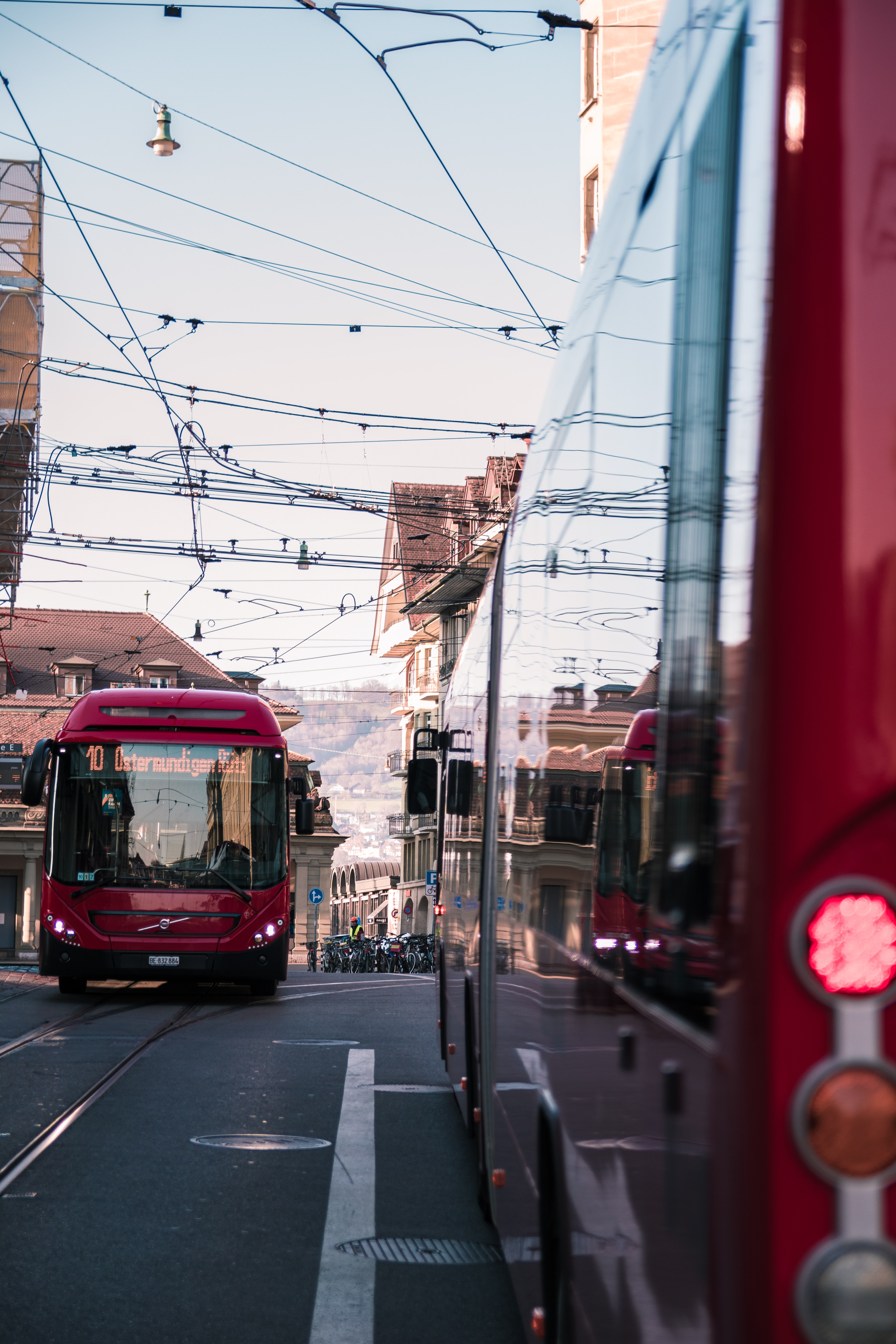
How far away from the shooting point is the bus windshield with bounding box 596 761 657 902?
2.87m

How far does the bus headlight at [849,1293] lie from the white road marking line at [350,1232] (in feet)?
12.5

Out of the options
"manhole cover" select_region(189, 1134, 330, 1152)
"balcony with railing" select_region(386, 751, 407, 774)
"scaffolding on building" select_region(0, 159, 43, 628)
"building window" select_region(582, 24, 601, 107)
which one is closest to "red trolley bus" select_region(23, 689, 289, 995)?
"manhole cover" select_region(189, 1134, 330, 1152)

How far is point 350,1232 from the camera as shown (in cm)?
709

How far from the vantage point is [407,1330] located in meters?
5.65

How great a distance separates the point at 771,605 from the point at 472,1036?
600cm

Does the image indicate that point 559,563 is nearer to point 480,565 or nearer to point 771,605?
point 771,605

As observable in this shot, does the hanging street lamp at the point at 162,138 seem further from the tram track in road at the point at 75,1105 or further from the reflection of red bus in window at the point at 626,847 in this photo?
the reflection of red bus in window at the point at 626,847

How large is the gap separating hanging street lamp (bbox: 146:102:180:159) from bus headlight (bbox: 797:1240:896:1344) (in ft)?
61.3

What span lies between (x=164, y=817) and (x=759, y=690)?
16.5 meters

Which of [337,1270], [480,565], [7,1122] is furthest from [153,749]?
[480,565]

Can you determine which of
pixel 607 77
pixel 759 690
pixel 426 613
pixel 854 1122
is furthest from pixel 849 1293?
pixel 426 613

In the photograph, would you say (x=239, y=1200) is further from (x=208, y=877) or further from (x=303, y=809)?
(x=303, y=809)

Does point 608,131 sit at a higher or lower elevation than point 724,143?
higher

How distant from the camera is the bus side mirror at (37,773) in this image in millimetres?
17031
